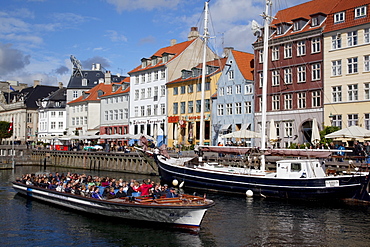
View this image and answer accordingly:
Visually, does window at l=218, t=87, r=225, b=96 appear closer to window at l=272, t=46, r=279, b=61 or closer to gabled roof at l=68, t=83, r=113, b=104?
window at l=272, t=46, r=279, b=61

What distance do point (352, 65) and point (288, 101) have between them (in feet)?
25.9

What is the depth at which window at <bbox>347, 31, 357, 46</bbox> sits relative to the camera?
1655 inches

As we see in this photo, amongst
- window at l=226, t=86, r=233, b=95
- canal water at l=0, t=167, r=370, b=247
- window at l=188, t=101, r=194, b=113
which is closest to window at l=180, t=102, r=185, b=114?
window at l=188, t=101, r=194, b=113

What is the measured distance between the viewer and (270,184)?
2964 cm

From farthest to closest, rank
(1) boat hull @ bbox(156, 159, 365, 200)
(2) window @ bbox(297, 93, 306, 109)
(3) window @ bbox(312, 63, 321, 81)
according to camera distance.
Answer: (2) window @ bbox(297, 93, 306, 109) → (3) window @ bbox(312, 63, 321, 81) → (1) boat hull @ bbox(156, 159, 365, 200)

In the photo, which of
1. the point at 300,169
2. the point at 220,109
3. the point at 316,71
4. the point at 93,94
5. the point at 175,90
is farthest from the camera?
the point at 93,94

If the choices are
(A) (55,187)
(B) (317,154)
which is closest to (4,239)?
(A) (55,187)


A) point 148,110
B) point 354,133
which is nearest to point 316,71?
point 354,133

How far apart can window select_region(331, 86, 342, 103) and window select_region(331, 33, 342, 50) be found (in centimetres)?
403

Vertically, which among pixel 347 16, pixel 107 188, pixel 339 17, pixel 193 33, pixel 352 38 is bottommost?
pixel 107 188

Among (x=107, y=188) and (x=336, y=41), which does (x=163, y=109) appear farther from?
(x=107, y=188)

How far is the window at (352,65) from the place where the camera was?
42.2 m

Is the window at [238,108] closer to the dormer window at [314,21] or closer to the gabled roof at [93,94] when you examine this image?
the dormer window at [314,21]

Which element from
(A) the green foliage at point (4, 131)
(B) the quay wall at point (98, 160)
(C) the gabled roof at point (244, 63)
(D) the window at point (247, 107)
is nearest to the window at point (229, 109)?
(D) the window at point (247, 107)
